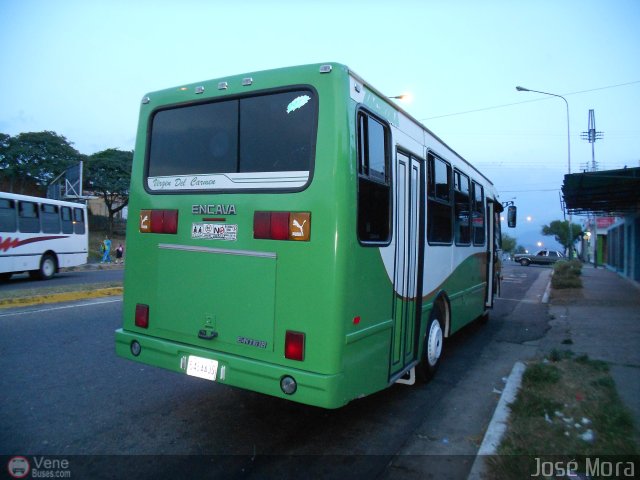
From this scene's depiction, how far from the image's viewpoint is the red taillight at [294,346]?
355 cm

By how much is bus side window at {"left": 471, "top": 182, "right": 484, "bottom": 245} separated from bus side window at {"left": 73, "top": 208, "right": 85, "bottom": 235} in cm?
1555

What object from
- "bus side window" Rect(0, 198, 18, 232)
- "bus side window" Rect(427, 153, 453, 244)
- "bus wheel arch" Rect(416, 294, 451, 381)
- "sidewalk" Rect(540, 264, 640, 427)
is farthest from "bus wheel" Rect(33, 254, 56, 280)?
"sidewalk" Rect(540, 264, 640, 427)

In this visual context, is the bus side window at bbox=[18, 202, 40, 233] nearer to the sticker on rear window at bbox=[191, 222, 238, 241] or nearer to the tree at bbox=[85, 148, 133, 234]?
the sticker on rear window at bbox=[191, 222, 238, 241]

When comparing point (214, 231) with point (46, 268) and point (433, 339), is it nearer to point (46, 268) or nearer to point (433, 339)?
point (433, 339)

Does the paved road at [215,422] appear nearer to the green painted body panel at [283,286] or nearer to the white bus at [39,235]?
the green painted body panel at [283,286]

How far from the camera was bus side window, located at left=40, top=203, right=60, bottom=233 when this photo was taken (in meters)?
16.0

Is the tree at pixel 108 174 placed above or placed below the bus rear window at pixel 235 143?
above

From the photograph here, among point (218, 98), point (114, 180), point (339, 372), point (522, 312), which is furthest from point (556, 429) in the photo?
point (114, 180)

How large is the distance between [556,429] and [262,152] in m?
3.61

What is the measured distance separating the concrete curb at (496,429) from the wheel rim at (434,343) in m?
0.93

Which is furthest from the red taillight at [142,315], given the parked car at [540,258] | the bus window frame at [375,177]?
the parked car at [540,258]

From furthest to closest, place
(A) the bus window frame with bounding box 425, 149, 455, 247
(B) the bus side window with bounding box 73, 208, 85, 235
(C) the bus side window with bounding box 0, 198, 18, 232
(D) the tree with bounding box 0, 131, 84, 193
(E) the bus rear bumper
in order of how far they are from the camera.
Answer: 1. (D) the tree with bounding box 0, 131, 84, 193
2. (B) the bus side window with bounding box 73, 208, 85, 235
3. (C) the bus side window with bounding box 0, 198, 18, 232
4. (A) the bus window frame with bounding box 425, 149, 455, 247
5. (E) the bus rear bumper

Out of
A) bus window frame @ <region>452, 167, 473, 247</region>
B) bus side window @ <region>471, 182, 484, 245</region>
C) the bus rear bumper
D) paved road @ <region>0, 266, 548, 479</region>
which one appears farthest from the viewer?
bus side window @ <region>471, 182, 484, 245</region>

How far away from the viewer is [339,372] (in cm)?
346
